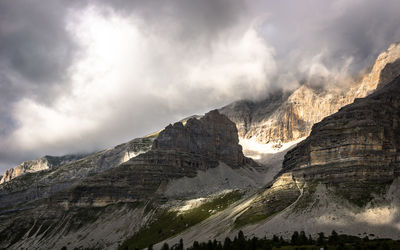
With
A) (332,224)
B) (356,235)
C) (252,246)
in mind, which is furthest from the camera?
(332,224)

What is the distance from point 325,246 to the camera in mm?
132000

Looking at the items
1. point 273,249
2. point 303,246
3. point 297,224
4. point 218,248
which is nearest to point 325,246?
point 303,246

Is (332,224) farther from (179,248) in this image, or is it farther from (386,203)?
(179,248)

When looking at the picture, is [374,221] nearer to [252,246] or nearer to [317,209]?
[317,209]

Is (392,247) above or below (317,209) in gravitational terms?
below

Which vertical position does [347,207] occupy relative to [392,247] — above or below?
above

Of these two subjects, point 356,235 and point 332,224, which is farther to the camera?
point 332,224

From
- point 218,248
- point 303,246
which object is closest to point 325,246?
point 303,246

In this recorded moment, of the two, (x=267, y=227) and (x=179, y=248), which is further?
(x=267, y=227)

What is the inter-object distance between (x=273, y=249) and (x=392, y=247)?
38776 millimetres

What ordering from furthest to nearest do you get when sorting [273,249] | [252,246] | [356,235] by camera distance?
1. [356,235]
2. [252,246]
3. [273,249]

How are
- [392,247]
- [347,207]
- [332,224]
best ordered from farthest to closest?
[347,207] → [332,224] → [392,247]

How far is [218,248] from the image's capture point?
15175cm

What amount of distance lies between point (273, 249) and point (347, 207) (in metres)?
74.0
